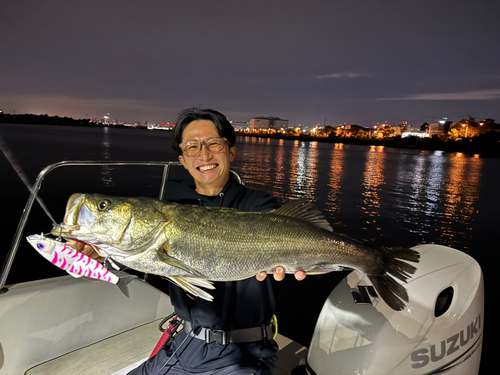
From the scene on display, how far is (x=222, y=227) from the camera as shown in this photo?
2.20 m

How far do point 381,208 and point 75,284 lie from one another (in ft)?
58.0

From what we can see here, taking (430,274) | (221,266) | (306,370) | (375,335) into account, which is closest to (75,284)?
(221,266)

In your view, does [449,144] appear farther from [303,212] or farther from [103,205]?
[103,205]

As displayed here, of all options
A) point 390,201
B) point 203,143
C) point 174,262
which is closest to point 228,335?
point 174,262

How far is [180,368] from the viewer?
2.44 metres

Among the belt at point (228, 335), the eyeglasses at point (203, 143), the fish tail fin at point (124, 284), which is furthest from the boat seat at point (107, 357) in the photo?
the eyeglasses at point (203, 143)

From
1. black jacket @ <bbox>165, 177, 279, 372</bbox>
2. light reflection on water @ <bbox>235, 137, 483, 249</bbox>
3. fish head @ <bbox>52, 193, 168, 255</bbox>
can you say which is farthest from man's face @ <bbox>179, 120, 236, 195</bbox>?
light reflection on water @ <bbox>235, 137, 483, 249</bbox>

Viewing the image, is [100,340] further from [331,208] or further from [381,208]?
[381,208]

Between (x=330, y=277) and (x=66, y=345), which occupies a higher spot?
(x=66, y=345)

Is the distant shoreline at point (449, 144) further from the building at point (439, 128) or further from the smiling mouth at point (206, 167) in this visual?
the smiling mouth at point (206, 167)

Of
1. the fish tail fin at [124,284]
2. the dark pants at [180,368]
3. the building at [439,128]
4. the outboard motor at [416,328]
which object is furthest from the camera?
the building at [439,128]

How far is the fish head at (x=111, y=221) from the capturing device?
2010mm

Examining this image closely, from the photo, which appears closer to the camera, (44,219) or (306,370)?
(306,370)

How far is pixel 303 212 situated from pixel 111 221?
1.38 metres
